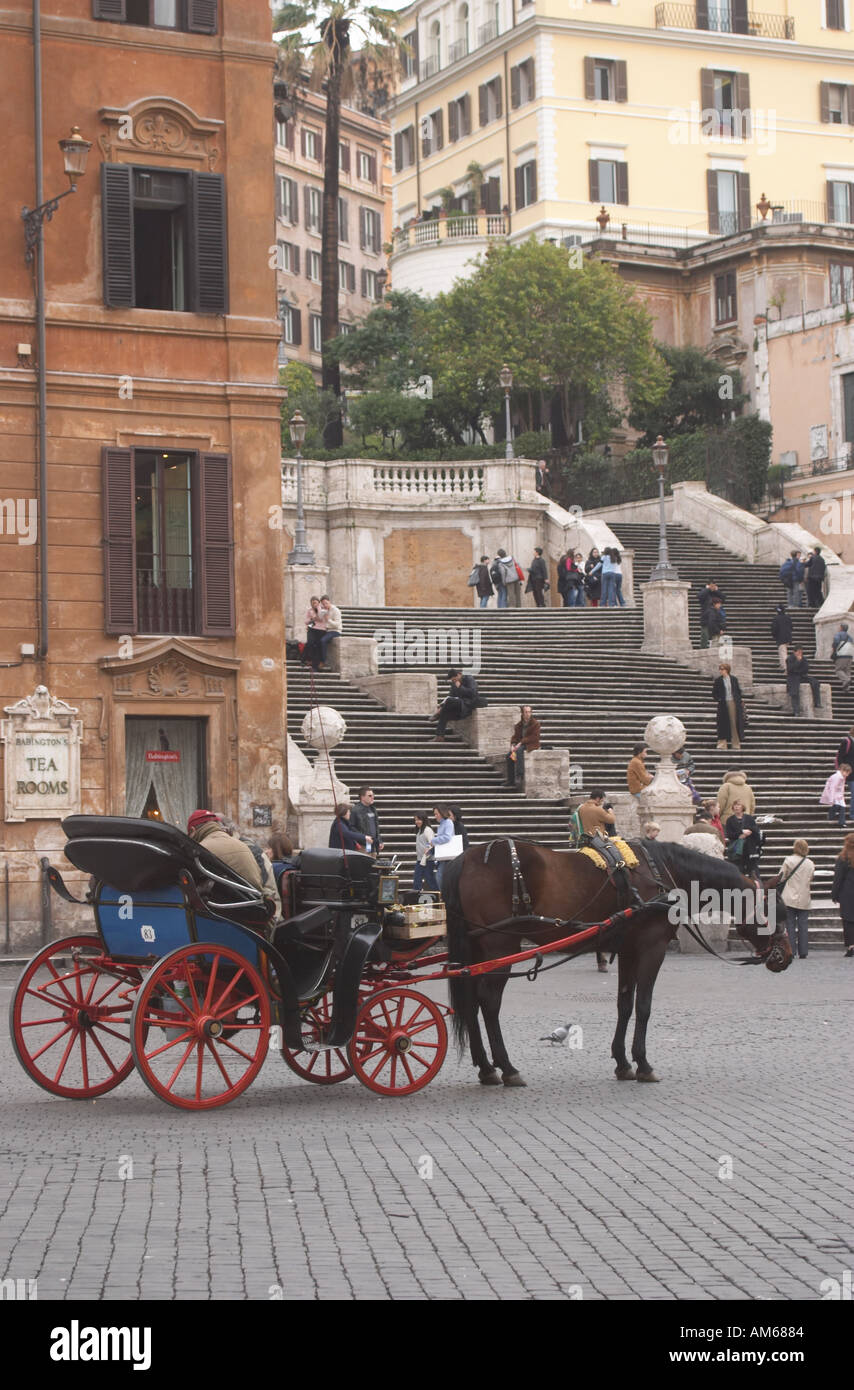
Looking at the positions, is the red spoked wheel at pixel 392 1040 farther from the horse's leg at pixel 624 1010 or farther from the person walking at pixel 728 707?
the person walking at pixel 728 707

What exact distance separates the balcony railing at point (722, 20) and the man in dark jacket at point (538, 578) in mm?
34501

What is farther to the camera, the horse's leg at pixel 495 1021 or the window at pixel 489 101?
the window at pixel 489 101

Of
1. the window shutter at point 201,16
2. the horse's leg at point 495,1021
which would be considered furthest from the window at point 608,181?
the horse's leg at point 495,1021

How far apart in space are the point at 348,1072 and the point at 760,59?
219 ft

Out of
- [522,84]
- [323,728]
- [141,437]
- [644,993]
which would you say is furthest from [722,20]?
[644,993]

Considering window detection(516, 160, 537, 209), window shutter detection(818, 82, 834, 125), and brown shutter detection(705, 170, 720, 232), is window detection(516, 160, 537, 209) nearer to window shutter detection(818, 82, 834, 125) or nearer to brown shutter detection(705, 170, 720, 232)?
brown shutter detection(705, 170, 720, 232)

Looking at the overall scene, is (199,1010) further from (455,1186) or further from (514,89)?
(514,89)

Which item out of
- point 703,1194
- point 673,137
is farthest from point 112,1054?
point 673,137

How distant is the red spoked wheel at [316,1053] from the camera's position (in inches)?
510

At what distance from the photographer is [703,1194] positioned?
32.1 feet

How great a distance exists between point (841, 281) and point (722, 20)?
49.9 feet

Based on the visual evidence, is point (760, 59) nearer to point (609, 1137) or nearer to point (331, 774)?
point (331, 774)

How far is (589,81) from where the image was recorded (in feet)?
237

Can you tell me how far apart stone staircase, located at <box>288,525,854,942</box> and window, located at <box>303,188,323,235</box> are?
53443 millimetres
